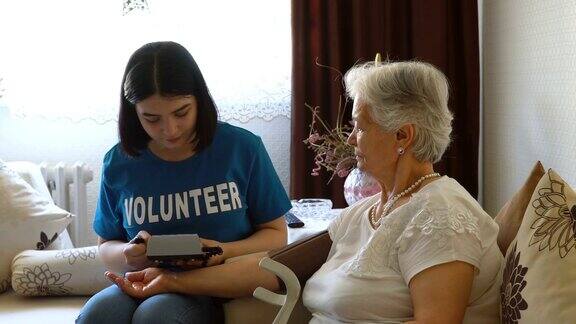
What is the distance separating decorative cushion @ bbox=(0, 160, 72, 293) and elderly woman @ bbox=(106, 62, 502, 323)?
1064 millimetres

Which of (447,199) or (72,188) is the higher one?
(447,199)

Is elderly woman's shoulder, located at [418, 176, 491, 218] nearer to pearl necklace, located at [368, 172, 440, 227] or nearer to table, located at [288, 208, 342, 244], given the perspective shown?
pearl necklace, located at [368, 172, 440, 227]

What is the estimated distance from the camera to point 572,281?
112 cm

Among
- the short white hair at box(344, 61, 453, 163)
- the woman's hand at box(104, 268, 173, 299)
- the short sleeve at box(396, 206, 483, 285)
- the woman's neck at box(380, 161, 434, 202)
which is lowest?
the woman's hand at box(104, 268, 173, 299)

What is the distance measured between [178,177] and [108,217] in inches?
9.8

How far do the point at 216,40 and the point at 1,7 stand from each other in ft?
2.87

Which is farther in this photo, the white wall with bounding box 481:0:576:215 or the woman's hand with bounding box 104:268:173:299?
the white wall with bounding box 481:0:576:215

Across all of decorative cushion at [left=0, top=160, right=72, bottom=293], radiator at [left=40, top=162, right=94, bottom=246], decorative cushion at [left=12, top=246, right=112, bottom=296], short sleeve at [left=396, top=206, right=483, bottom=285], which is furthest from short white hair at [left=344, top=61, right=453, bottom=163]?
radiator at [left=40, top=162, right=94, bottom=246]

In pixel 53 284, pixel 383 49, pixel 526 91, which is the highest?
pixel 383 49

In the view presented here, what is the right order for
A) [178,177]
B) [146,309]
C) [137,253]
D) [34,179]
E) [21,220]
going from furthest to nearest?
1. [34,179]
2. [21,220]
3. [178,177]
4. [137,253]
5. [146,309]

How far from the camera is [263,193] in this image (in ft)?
5.85

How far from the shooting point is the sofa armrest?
1.57 meters

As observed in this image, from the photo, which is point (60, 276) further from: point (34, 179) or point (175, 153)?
point (175, 153)

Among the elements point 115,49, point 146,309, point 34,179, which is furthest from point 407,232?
point 115,49
